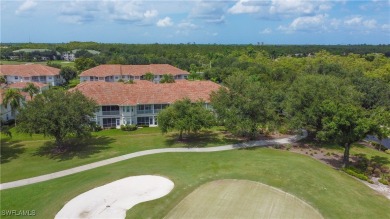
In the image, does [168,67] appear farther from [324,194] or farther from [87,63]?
[324,194]

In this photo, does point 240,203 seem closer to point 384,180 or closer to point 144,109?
point 384,180

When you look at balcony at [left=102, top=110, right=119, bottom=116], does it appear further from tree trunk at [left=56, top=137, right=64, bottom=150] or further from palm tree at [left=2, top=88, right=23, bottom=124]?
palm tree at [left=2, top=88, right=23, bottom=124]

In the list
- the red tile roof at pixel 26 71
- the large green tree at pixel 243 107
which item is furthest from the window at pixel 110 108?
the red tile roof at pixel 26 71

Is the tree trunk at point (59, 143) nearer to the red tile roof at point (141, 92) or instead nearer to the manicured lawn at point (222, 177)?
the manicured lawn at point (222, 177)

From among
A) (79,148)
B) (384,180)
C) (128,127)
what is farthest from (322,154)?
(79,148)

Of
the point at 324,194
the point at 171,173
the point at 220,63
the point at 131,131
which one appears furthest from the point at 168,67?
the point at 324,194
